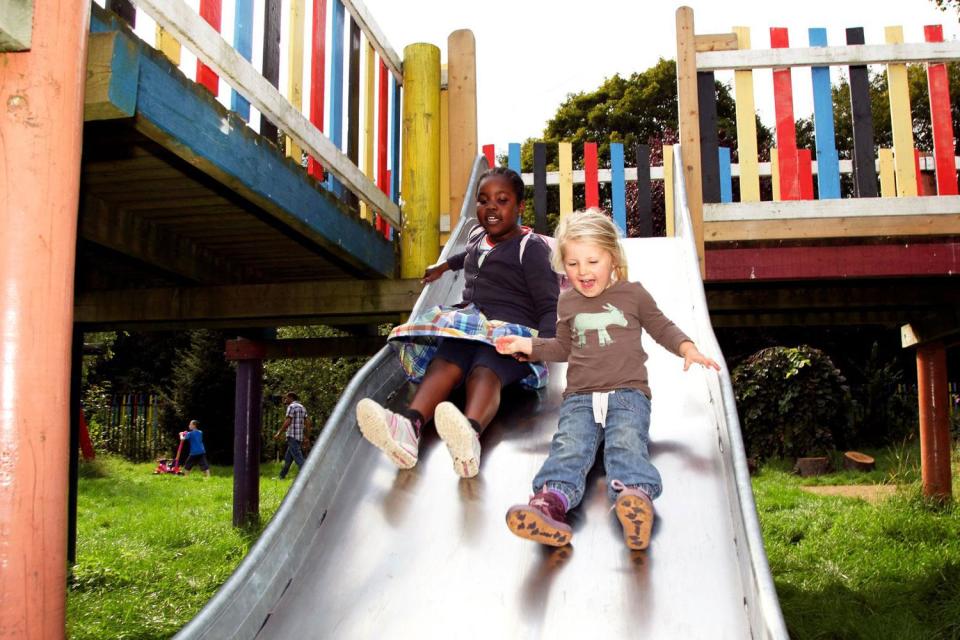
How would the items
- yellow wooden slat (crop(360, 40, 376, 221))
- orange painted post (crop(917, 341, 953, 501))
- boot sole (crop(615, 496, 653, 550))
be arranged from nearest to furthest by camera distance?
boot sole (crop(615, 496, 653, 550)) → yellow wooden slat (crop(360, 40, 376, 221)) → orange painted post (crop(917, 341, 953, 501))

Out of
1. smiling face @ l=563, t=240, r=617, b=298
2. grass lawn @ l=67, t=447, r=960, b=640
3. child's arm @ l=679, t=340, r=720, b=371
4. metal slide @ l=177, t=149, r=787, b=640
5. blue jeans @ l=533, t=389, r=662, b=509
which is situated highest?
smiling face @ l=563, t=240, r=617, b=298

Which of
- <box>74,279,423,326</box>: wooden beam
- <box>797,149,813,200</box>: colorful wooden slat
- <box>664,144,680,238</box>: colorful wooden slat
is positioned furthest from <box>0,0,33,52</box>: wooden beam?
<box>664,144,680,238</box>: colorful wooden slat

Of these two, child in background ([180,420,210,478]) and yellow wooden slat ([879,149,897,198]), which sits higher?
yellow wooden slat ([879,149,897,198])

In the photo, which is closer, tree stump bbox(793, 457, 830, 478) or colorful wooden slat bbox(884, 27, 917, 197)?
colorful wooden slat bbox(884, 27, 917, 197)

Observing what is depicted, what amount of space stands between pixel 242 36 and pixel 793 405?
32.4ft

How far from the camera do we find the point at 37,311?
70.8 inches

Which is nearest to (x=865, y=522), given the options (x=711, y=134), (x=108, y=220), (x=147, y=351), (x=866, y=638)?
(x=866, y=638)

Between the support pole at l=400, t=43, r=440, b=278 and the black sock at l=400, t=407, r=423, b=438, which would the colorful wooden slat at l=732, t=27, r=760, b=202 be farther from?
the black sock at l=400, t=407, r=423, b=438

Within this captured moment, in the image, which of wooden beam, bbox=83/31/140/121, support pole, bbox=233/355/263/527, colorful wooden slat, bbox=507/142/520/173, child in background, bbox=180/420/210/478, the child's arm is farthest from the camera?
child in background, bbox=180/420/210/478

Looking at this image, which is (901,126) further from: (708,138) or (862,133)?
(708,138)

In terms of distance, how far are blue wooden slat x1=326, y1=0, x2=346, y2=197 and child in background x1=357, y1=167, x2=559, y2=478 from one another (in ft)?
3.43

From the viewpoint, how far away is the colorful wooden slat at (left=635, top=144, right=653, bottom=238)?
5727 mm

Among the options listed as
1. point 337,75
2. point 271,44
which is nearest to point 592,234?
point 271,44

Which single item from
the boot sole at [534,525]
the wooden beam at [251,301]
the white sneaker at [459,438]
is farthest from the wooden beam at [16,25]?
the wooden beam at [251,301]
